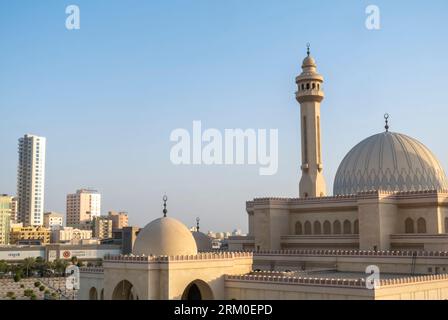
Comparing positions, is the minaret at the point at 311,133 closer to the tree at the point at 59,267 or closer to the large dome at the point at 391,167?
the large dome at the point at 391,167

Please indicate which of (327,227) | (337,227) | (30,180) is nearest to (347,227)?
(337,227)

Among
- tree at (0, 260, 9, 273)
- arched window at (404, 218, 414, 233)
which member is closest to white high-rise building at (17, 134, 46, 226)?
tree at (0, 260, 9, 273)

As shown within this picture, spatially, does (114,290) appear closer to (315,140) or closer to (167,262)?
(167,262)

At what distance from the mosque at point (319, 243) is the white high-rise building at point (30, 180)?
8851 centimetres

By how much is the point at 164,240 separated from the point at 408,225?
15.6m

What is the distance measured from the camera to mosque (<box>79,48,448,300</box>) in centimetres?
2598

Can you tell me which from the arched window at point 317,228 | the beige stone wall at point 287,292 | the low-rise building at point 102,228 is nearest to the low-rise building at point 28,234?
the low-rise building at point 102,228

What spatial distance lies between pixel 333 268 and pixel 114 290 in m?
12.4

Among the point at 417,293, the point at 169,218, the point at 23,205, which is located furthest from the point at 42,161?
the point at 417,293

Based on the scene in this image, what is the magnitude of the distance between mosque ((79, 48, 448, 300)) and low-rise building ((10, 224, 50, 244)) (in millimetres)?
70991

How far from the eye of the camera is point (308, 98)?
138ft

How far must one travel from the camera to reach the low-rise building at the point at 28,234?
104938mm

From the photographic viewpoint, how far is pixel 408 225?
34312 millimetres

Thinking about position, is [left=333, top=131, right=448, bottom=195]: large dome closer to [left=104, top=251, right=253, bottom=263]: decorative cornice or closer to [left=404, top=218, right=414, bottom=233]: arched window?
[left=404, top=218, right=414, bottom=233]: arched window
